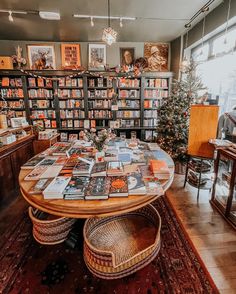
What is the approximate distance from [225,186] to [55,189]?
1935mm

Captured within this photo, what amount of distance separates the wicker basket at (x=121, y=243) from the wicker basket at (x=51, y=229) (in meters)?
0.30

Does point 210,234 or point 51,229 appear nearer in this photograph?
point 51,229

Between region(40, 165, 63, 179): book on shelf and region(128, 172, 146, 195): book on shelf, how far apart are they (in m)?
0.63

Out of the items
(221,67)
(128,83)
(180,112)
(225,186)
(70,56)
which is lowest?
(225,186)

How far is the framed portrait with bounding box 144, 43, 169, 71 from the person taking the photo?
4516 millimetres

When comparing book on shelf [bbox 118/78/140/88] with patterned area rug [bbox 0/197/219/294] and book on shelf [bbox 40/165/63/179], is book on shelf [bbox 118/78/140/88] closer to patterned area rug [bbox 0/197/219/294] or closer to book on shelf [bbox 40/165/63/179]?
book on shelf [bbox 40/165/63/179]

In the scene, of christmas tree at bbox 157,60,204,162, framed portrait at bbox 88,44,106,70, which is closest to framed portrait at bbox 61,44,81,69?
framed portrait at bbox 88,44,106,70

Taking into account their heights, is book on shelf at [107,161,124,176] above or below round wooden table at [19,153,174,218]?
above

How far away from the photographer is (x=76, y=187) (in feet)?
4.26

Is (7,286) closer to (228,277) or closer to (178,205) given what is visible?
(228,277)

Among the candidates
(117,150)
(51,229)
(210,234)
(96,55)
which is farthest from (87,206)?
(96,55)

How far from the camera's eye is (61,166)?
1.71 meters

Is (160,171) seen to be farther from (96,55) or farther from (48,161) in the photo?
(96,55)

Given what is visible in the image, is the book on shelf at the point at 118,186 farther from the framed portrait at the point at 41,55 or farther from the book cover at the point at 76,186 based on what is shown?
the framed portrait at the point at 41,55
